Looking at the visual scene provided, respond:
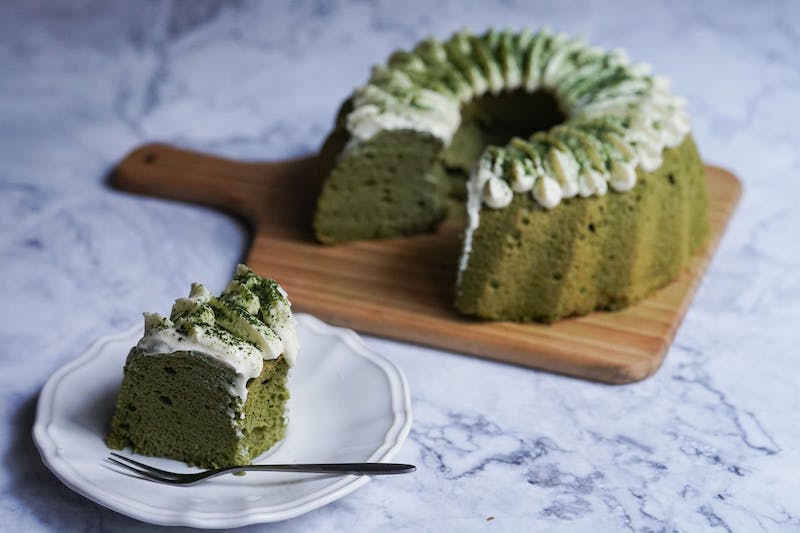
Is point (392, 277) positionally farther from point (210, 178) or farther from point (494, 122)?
point (210, 178)

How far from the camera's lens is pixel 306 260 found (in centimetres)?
483

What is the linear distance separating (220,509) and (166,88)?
3.44 meters

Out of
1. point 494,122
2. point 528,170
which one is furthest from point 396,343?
point 494,122

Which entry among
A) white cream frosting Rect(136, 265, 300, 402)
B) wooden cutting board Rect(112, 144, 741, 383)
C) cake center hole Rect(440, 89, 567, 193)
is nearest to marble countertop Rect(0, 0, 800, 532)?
wooden cutting board Rect(112, 144, 741, 383)

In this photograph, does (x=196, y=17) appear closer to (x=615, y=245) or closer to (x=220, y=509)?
(x=615, y=245)

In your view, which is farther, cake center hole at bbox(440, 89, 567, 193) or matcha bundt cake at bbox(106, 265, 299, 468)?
cake center hole at bbox(440, 89, 567, 193)

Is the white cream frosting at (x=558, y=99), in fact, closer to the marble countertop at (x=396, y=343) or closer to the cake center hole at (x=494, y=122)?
the cake center hole at (x=494, y=122)

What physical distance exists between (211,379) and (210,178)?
202 centimetres

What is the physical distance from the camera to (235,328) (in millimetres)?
3543

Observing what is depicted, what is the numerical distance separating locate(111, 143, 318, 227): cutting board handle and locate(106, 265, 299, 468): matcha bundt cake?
4.99 feet

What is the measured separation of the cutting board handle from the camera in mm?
5230

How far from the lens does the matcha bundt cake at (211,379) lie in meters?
3.46

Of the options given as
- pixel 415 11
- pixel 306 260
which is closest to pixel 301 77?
pixel 415 11

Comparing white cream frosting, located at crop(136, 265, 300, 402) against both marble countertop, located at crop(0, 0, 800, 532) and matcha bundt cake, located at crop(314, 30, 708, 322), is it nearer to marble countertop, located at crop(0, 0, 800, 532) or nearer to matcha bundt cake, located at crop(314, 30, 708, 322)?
marble countertop, located at crop(0, 0, 800, 532)
